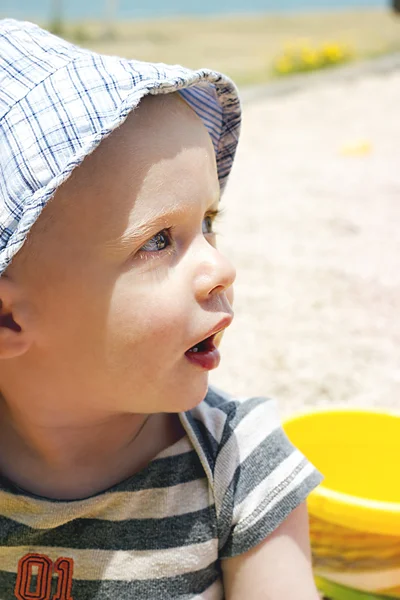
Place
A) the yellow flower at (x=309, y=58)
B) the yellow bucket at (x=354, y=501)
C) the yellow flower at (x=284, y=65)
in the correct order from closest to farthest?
the yellow bucket at (x=354, y=501) → the yellow flower at (x=284, y=65) → the yellow flower at (x=309, y=58)

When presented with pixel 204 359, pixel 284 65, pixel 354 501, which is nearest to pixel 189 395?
pixel 204 359

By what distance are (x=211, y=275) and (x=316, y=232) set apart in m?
2.97

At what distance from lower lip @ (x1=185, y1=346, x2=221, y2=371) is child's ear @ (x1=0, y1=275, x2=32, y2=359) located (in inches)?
9.1

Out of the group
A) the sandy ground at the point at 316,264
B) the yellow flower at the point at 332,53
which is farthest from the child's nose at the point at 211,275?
the yellow flower at the point at 332,53

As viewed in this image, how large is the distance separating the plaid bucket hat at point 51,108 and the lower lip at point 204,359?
0.95ft

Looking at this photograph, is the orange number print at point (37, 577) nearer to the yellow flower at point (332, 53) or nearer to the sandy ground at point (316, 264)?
the sandy ground at point (316, 264)

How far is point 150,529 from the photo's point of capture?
4.40ft

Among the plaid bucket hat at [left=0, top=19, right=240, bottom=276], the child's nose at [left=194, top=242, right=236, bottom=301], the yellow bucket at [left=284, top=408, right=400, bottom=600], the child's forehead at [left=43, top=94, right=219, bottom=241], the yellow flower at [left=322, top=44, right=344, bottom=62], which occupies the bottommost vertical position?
the yellow flower at [left=322, top=44, right=344, bottom=62]

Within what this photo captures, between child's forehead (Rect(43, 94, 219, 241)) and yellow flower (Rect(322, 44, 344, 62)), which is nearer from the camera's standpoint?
child's forehead (Rect(43, 94, 219, 241))

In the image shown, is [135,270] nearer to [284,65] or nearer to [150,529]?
[150,529]

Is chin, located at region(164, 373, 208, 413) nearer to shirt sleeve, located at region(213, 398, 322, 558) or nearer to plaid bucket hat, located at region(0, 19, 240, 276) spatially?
shirt sleeve, located at region(213, 398, 322, 558)

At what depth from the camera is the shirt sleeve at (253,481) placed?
52.3 inches

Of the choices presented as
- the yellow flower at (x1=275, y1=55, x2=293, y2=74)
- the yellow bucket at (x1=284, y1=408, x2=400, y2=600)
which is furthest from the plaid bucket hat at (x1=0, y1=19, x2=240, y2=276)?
the yellow flower at (x1=275, y1=55, x2=293, y2=74)

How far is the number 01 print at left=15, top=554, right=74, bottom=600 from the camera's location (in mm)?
1338
